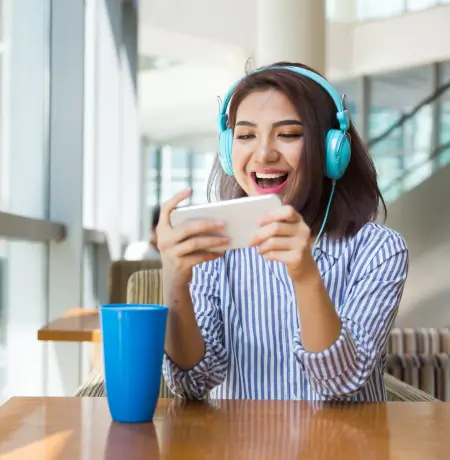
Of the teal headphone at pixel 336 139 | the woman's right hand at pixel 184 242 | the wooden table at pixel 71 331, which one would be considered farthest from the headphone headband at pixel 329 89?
the wooden table at pixel 71 331

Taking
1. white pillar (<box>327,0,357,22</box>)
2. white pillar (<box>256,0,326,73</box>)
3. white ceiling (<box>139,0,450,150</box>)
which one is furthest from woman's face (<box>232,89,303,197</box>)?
white pillar (<box>327,0,357,22</box>)

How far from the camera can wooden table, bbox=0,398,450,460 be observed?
795 mm

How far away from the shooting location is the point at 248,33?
8977 millimetres

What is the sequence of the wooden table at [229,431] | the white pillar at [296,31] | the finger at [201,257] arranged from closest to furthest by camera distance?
1. the wooden table at [229,431]
2. the finger at [201,257]
3. the white pillar at [296,31]

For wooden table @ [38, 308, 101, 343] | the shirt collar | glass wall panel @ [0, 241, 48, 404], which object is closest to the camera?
the shirt collar

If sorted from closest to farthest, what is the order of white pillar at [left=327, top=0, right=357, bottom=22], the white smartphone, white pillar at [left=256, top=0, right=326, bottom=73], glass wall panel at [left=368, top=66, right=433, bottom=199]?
1. the white smartphone
2. white pillar at [left=256, top=0, right=326, bottom=73]
3. glass wall panel at [left=368, top=66, right=433, bottom=199]
4. white pillar at [left=327, top=0, right=357, bottom=22]

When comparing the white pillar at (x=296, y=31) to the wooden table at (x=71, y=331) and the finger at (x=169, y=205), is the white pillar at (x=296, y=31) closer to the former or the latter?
the wooden table at (x=71, y=331)

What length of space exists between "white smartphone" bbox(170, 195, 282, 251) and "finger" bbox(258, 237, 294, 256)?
2 centimetres

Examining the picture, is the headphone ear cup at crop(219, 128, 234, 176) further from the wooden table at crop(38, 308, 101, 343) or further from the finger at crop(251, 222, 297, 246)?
the wooden table at crop(38, 308, 101, 343)

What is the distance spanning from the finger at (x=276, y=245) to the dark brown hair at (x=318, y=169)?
27 centimetres

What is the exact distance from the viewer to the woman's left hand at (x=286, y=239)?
94 centimetres

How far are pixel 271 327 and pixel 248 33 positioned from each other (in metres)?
8.08

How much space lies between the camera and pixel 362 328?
113 centimetres

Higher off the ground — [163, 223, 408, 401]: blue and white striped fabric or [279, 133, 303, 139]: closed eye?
[279, 133, 303, 139]: closed eye
